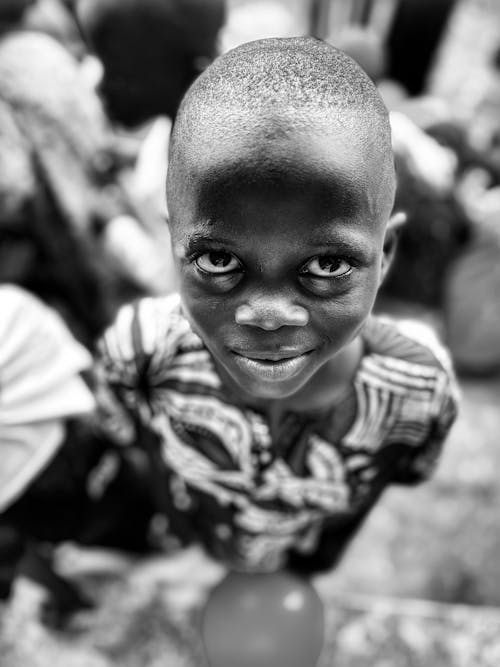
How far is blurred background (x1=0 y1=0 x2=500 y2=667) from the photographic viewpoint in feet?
3.38

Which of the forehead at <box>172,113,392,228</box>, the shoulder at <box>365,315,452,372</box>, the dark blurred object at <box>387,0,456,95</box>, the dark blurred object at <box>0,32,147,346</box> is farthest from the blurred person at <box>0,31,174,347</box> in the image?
the dark blurred object at <box>387,0,456,95</box>

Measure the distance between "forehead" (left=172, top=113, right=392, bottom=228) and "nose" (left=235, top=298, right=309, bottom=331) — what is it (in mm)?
78

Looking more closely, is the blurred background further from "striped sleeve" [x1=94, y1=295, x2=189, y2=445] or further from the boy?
the boy

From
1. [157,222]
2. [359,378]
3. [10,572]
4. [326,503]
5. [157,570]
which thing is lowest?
[157,570]

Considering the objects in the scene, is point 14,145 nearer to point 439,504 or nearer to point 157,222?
point 157,222

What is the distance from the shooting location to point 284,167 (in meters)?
Answer: 0.46

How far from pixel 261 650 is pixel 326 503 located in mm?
242

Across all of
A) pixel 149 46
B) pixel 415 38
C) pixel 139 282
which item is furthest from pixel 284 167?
pixel 415 38

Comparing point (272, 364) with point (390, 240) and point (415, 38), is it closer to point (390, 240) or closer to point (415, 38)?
point (390, 240)

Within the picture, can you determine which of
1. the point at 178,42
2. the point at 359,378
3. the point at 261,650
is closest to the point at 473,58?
the point at 178,42

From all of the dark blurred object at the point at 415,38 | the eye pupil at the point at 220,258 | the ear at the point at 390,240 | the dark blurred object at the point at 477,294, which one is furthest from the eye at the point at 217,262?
the dark blurred object at the point at 415,38

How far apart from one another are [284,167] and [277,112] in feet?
0.13

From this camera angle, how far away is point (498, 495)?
1369 millimetres

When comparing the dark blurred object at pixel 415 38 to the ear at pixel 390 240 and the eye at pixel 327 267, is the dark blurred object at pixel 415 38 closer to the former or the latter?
the ear at pixel 390 240
